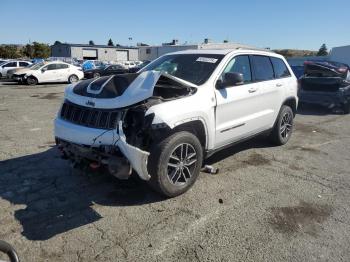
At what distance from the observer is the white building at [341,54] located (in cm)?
3552

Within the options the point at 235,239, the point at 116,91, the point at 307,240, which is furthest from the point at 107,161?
the point at 307,240

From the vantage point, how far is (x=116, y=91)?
162 inches

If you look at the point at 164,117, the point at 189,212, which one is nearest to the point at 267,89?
the point at 164,117

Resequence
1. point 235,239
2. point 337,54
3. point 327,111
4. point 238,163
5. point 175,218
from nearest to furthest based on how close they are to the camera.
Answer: point 235,239 → point 175,218 → point 238,163 → point 327,111 → point 337,54

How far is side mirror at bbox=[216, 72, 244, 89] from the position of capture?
4840 millimetres

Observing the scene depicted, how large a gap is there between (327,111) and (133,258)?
35.8ft

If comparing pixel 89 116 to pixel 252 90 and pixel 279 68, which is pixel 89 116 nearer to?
pixel 252 90

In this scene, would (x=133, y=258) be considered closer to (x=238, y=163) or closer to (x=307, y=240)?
(x=307, y=240)

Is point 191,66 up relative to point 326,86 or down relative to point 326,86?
up

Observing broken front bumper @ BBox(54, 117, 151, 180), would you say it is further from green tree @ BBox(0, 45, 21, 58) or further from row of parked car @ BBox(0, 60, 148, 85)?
green tree @ BBox(0, 45, 21, 58)

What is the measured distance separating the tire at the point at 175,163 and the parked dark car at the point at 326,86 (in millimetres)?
8129

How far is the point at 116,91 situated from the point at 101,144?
25.7 inches

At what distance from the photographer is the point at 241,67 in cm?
549

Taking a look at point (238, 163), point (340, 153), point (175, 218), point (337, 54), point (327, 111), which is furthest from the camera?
point (337, 54)
